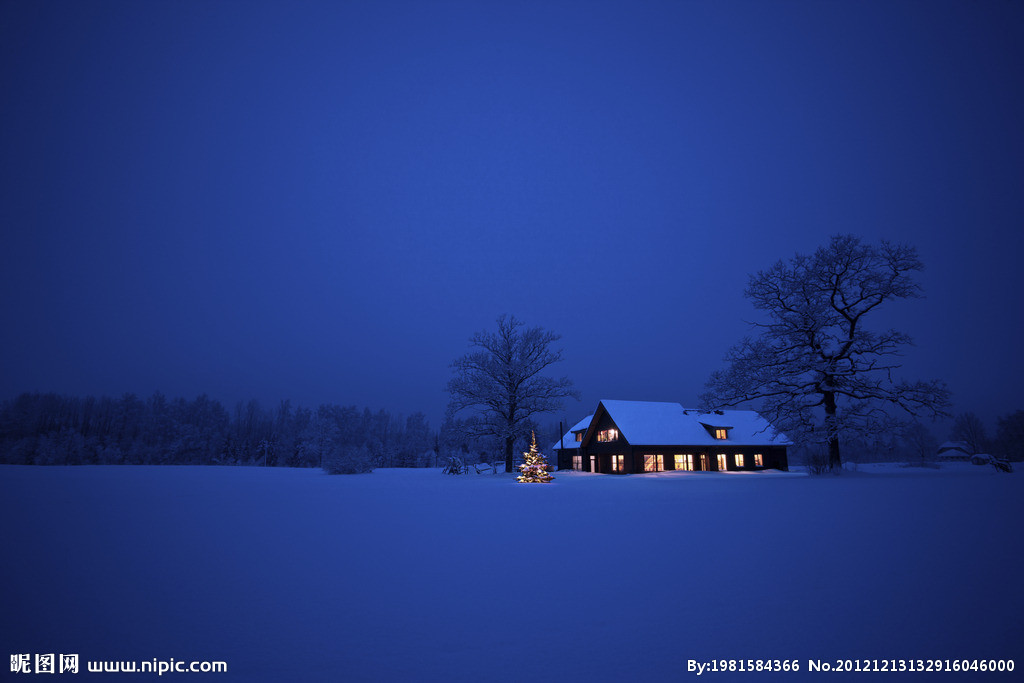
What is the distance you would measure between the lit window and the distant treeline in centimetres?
3152

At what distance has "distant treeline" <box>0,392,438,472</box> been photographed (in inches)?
2274

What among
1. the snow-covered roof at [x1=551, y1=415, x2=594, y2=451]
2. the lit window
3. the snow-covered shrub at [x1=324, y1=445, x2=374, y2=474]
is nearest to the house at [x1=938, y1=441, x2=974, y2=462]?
the lit window

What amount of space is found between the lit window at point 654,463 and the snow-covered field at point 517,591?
2938 centimetres

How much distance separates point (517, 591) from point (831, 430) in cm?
2476

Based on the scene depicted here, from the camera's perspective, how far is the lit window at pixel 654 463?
41.0 metres

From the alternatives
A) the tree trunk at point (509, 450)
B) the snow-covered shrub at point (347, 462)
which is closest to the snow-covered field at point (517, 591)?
the snow-covered shrub at point (347, 462)

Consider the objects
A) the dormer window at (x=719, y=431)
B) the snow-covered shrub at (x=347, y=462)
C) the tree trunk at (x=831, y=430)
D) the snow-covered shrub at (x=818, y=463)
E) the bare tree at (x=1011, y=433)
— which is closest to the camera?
the tree trunk at (x=831, y=430)

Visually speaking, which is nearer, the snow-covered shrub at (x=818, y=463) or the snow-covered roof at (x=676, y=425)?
the snow-covered shrub at (x=818, y=463)

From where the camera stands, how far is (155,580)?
6918 mm

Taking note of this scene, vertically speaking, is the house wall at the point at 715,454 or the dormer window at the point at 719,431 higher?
the dormer window at the point at 719,431

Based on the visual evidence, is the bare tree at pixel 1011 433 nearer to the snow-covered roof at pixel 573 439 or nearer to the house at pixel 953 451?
the house at pixel 953 451

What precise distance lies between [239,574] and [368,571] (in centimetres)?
210

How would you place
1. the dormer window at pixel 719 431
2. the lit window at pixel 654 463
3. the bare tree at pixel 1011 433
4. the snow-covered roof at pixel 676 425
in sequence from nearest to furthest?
the lit window at pixel 654 463 → the snow-covered roof at pixel 676 425 → the dormer window at pixel 719 431 → the bare tree at pixel 1011 433

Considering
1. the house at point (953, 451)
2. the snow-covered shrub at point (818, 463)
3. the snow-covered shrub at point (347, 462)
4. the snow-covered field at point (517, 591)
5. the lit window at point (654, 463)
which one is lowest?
the house at point (953, 451)
